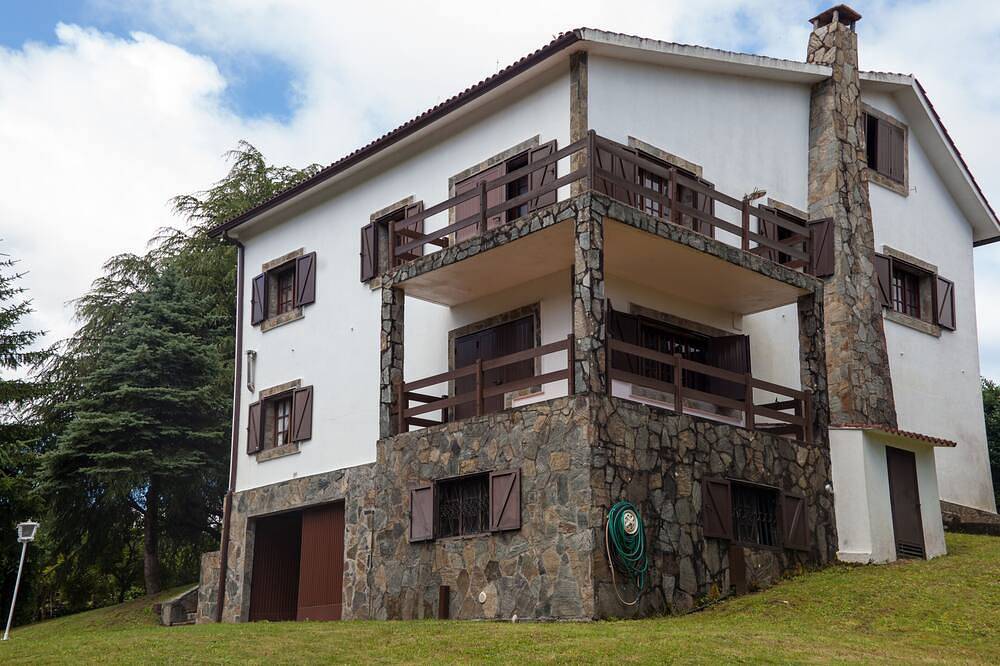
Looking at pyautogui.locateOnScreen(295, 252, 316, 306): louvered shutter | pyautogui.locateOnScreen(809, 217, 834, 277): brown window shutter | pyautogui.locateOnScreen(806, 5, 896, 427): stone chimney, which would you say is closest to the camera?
pyautogui.locateOnScreen(806, 5, 896, 427): stone chimney

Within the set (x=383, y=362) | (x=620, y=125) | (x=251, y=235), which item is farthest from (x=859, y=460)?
(x=251, y=235)

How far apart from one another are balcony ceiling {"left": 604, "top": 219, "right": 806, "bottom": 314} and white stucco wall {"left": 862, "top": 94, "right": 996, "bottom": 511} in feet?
14.8

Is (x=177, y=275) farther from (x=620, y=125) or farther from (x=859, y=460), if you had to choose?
(x=859, y=460)

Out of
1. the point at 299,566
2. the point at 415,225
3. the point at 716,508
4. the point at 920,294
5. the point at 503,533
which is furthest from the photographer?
the point at 920,294

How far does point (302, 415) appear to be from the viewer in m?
24.3

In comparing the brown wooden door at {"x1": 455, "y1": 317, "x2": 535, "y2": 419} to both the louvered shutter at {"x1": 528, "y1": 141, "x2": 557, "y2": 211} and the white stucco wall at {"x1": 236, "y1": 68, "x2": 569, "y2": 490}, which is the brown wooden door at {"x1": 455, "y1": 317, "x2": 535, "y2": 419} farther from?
the louvered shutter at {"x1": 528, "y1": 141, "x2": 557, "y2": 211}

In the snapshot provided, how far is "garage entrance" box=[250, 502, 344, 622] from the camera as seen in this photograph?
2286 cm

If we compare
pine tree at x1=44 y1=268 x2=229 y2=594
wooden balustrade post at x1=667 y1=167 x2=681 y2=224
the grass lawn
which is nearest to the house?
wooden balustrade post at x1=667 y1=167 x2=681 y2=224

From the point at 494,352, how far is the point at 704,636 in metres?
8.12

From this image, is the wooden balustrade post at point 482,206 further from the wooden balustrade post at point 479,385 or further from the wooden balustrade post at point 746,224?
the wooden balustrade post at point 746,224

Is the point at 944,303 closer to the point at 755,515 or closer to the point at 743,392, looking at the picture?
the point at 743,392

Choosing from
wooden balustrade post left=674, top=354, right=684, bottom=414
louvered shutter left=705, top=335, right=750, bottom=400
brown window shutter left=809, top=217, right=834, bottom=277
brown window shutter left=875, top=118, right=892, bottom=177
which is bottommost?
wooden balustrade post left=674, top=354, right=684, bottom=414

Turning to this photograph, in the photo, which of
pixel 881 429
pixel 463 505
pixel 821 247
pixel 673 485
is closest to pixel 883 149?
pixel 821 247

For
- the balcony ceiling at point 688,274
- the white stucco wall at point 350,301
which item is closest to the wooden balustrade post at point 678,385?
the balcony ceiling at point 688,274
